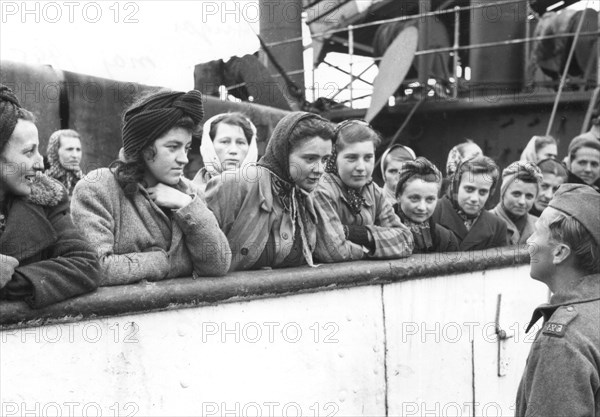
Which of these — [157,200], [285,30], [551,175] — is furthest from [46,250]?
[285,30]

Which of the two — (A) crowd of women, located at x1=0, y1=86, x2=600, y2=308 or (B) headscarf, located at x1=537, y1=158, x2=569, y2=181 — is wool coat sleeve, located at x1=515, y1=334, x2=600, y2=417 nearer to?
(A) crowd of women, located at x1=0, y1=86, x2=600, y2=308

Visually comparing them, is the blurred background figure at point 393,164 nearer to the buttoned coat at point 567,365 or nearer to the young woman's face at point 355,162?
the young woman's face at point 355,162

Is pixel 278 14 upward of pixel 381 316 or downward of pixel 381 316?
upward

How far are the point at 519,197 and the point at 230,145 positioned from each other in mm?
2056

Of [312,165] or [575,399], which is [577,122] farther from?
[575,399]

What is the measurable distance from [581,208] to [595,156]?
4542 millimetres

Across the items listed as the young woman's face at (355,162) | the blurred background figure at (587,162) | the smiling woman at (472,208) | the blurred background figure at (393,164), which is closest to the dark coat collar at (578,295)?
the young woman's face at (355,162)

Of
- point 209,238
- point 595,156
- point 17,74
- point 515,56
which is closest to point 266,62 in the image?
point 515,56

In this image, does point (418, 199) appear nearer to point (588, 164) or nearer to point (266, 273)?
point (266, 273)

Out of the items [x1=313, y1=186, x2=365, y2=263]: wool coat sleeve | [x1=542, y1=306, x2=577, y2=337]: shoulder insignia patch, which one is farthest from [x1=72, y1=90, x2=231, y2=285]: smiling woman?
[x1=542, y1=306, x2=577, y2=337]: shoulder insignia patch

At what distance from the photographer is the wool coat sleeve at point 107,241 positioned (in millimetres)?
2486

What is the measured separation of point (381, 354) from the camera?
3.39 metres

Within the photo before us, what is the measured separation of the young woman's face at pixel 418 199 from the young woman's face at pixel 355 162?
1.65 feet

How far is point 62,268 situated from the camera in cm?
216
